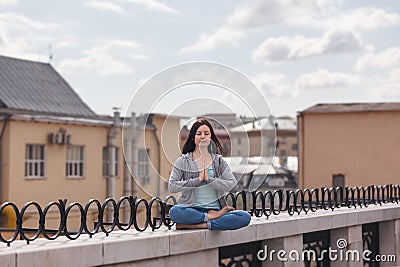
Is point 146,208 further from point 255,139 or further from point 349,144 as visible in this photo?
point 349,144

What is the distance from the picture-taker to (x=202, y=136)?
265 inches

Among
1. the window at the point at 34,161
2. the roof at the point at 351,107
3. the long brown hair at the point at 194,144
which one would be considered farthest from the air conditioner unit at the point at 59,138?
the long brown hair at the point at 194,144

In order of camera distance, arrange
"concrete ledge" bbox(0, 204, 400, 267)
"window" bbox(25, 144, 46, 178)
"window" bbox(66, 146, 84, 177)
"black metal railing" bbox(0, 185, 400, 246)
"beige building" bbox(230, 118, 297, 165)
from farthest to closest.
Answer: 1. "window" bbox(66, 146, 84, 177)
2. "window" bbox(25, 144, 46, 178)
3. "beige building" bbox(230, 118, 297, 165)
4. "black metal railing" bbox(0, 185, 400, 246)
5. "concrete ledge" bbox(0, 204, 400, 267)

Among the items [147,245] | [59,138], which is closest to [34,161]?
[59,138]

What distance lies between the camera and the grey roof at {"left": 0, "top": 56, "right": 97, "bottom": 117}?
34.1 metres

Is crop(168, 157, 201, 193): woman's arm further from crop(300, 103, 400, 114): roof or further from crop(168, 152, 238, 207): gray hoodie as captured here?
crop(300, 103, 400, 114): roof

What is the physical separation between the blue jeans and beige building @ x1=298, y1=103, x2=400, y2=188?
24331 mm

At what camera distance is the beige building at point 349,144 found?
1186 inches

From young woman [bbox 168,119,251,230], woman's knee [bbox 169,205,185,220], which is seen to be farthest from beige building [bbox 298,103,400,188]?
woman's knee [bbox 169,205,185,220]

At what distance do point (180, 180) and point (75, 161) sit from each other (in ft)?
94.9

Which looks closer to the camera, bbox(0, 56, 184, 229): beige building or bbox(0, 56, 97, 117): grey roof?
bbox(0, 56, 184, 229): beige building

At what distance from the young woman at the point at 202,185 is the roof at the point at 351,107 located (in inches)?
955

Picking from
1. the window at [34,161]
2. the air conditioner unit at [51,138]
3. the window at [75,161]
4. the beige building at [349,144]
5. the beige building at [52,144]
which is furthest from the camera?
the window at [75,161]

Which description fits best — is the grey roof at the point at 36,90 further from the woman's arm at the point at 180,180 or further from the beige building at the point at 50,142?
the woman's arm at the point at 180,180
